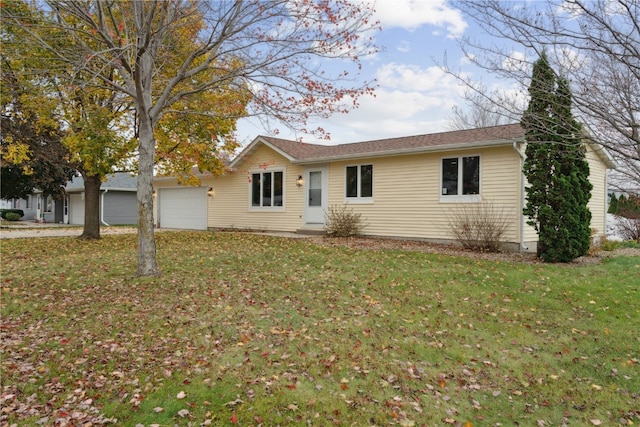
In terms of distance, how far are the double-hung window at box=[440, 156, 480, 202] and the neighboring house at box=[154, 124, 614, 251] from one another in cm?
3

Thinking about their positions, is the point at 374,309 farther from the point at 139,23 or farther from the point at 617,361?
the point at 139,23

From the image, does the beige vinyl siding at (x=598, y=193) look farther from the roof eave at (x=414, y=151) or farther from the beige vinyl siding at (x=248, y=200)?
the beige vinyl siding at (x=248, y=200)

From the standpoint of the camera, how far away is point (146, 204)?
8.13 m

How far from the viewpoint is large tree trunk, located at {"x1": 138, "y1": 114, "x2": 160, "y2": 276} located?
8.10m

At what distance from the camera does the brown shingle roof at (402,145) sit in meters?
11.9

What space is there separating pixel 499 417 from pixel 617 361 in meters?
2.02

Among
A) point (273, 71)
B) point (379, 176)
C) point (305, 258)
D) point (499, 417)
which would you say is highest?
point (273, 71)

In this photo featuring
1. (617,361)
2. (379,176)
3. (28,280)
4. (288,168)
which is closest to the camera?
(617,361)

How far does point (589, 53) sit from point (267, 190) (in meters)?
14.3

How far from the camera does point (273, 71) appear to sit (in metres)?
9.01

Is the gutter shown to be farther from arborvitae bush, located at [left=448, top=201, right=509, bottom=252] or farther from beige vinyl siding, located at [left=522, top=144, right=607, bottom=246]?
beige vinyl siding, located at [left=522, top=144, right=607, bottom=246]

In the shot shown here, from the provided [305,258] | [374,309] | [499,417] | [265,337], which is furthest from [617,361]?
[305,258]

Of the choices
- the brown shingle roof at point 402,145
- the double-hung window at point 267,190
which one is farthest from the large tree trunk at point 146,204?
the double-hung window at point 267,190

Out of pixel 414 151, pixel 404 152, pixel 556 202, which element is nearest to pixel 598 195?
pixel 556 202
